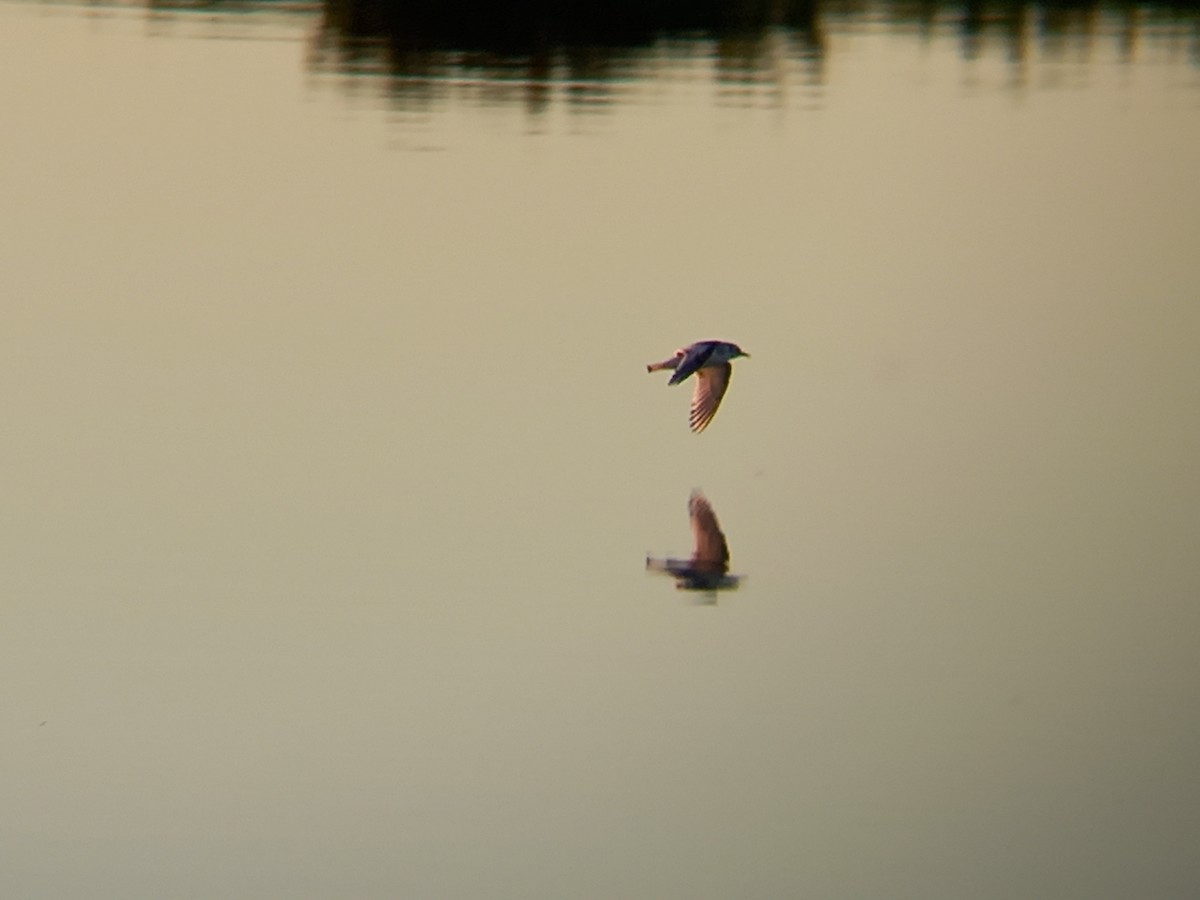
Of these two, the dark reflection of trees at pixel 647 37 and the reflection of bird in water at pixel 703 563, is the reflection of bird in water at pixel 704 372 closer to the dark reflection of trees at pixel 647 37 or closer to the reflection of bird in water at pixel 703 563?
the reflection of bird in water at pixel 703 563

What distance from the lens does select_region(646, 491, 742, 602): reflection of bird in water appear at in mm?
7352

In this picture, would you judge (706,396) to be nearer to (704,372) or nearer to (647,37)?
(704,372)

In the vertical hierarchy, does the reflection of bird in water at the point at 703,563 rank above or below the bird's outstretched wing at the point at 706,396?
below

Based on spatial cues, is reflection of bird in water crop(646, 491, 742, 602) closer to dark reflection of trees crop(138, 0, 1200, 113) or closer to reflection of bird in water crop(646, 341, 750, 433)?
reflection of bird in water crop(646, 341, 750, 433)

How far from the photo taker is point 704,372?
8695 mm

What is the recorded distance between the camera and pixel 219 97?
14.2 metres

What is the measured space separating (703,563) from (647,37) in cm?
1197

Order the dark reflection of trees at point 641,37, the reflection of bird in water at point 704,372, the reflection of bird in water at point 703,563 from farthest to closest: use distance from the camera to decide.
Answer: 1. the dark reflection of trees at point 641,37
2. the reflection of bird in water at point 704,372
3. the reflection of bird in water at point 703,563

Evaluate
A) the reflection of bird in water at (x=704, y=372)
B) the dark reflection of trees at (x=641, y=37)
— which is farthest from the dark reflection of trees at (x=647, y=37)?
the reflection of bird in water at (x=704, y=372)

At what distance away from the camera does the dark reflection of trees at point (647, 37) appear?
16.2 m

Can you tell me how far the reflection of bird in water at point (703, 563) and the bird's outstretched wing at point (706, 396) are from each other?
0.86 metres

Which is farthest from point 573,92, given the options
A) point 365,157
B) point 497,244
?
point 497,244

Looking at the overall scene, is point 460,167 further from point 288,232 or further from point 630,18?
point 630,18

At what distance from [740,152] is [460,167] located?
1770 mm
